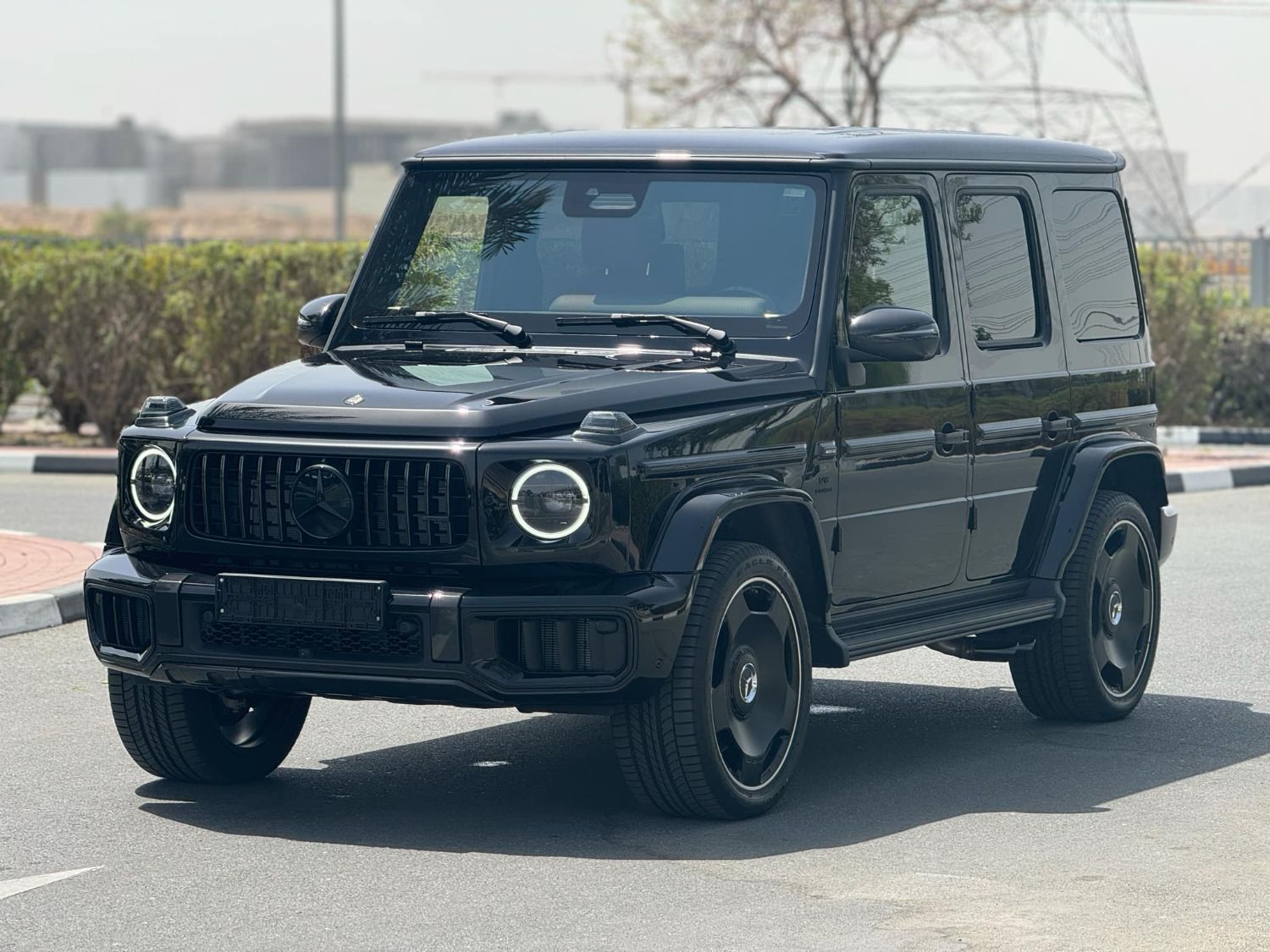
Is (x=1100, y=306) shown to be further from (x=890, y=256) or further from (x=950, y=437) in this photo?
(x=890, y=256)

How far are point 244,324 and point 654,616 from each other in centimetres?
1388

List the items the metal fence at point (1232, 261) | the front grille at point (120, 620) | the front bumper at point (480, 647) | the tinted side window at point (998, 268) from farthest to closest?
1. the metal fence at point (1232, 261)
2. the tinted side window at point (998, 268)
3. the front grille at point (120, 620)
4. the front bumper at point (480, 647)

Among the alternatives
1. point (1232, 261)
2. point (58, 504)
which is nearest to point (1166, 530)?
point (58, 504)

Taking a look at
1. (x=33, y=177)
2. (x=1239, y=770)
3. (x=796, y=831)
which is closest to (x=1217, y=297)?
(x=1239, y=770)

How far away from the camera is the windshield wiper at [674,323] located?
281 inches

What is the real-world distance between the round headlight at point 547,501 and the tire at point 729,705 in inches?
17.2

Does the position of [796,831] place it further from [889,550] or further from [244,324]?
[244,324]

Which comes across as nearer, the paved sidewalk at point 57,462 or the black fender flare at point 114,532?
the black fender flare at point 114,532

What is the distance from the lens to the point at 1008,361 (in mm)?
8188

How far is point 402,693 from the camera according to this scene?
6367 mm

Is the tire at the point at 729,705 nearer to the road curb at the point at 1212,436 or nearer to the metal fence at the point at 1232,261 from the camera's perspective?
the road curb at the point at 1212,436

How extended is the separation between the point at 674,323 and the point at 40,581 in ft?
16.7

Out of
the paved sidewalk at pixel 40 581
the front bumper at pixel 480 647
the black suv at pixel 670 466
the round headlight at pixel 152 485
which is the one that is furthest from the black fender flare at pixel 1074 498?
the paved sidewalk at pixel 40 581

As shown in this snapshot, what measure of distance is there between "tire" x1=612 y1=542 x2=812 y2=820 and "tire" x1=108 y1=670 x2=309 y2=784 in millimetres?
1376
